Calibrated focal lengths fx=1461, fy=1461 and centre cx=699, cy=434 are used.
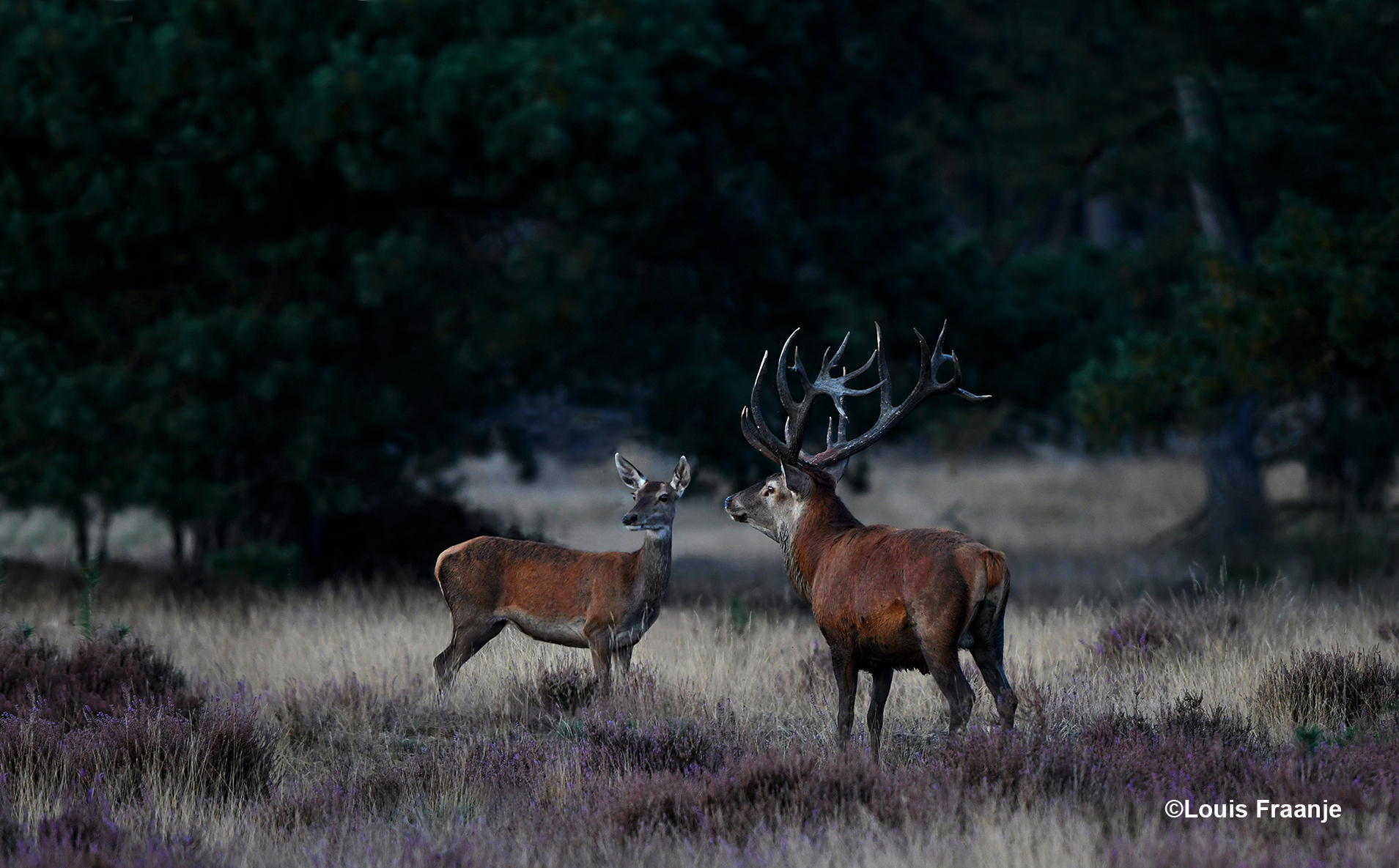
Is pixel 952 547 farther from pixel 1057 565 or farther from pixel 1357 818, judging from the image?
pixel 1057 565

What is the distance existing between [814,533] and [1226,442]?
12306mm

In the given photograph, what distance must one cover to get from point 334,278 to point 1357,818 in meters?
10.7

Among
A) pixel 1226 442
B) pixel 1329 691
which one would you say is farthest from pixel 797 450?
pixel 1226 442

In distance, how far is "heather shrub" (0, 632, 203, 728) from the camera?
7434 mm

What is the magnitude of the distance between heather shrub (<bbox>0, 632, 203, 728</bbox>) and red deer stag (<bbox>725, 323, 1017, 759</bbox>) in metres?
3.27

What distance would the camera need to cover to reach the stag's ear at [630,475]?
833 cm

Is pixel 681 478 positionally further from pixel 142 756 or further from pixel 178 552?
pixel 178 552

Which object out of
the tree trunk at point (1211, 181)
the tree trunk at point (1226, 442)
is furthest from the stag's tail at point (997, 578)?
the tree trunk at point (1226, 442)

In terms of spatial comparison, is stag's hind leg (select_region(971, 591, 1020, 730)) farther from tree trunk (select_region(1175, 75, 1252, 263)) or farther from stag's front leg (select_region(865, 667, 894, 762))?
tree trunk (select_region(1175, 75, 1252, 263))

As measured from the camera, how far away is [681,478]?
8281mm

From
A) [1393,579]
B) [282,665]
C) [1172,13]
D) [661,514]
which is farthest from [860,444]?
[1172,13]

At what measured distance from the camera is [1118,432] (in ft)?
46.0

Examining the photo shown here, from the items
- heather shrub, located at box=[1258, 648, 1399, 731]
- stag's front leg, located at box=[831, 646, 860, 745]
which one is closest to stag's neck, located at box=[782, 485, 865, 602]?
stag's front leg, located at box=[831, 646, 860, 745]

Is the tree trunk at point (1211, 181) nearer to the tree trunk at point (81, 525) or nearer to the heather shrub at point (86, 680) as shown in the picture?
the tree trunk at point (81, 525)
